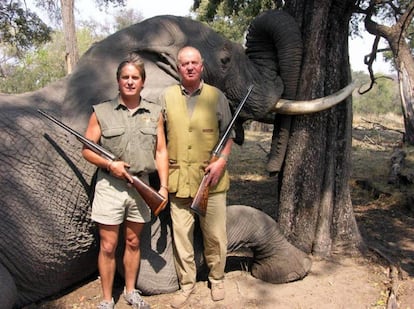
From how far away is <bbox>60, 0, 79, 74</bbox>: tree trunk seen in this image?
50.1ft

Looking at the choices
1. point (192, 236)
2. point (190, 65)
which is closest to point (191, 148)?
point (190, 65)

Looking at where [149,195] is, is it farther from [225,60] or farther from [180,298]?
[225,60]

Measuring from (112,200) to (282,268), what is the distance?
1.73 m

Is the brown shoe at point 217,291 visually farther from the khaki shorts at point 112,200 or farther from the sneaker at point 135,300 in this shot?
the khaki shorts at point 112,200

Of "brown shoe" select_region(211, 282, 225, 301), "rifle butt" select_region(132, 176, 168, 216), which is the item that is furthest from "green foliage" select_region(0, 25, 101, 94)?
"rifle butt" select_region(132, 176, 168, 216)

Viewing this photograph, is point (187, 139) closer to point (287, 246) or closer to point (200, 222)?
point (200, 222)

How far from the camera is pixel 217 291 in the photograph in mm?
3994

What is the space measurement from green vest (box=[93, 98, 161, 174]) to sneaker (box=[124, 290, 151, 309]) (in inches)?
41.5

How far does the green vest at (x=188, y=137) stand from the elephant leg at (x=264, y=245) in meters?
0.67

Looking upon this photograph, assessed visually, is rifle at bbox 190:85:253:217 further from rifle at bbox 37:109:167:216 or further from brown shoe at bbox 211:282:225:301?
brown shoe at bbox 211:282:225:301

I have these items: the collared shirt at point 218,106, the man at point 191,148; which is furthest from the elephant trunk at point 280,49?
the man at point 191,148

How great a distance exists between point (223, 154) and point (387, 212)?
3991 millimetres

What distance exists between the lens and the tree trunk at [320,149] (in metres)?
4.62

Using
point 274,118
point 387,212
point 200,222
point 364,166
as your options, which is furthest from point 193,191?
point 364,166
